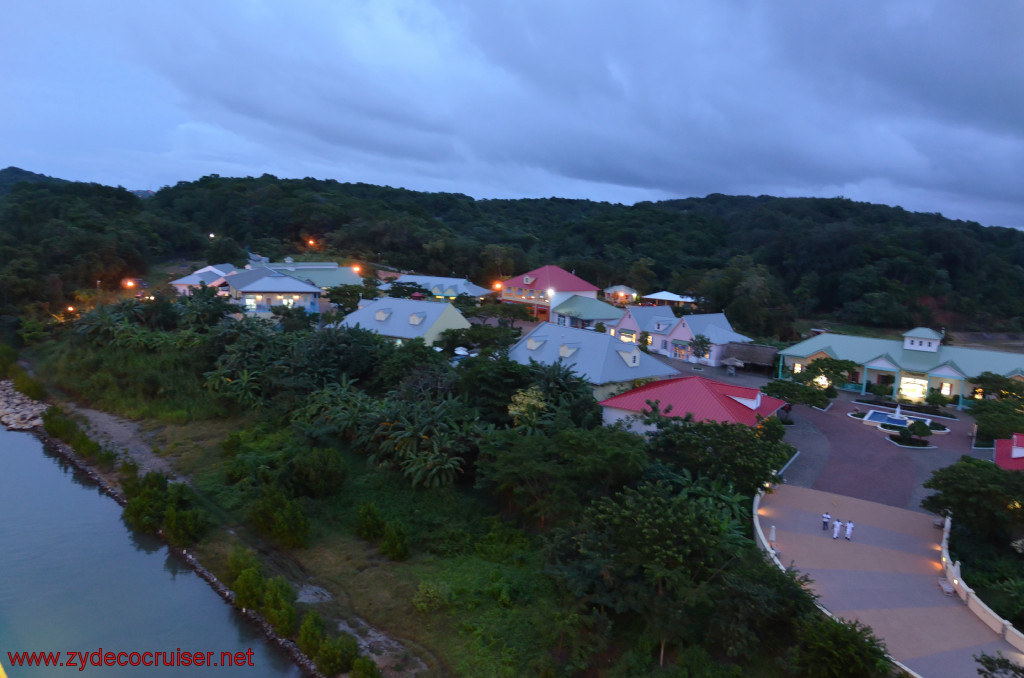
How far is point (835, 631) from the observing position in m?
8.61

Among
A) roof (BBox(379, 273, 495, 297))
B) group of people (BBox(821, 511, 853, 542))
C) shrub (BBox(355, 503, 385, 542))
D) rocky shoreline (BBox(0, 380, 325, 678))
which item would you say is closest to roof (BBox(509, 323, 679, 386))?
shrub (BBox(355, 503, 385, 542))

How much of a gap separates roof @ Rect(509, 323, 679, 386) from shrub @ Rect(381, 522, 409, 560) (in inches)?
337

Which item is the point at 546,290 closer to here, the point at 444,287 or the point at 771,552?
the point at 444,287

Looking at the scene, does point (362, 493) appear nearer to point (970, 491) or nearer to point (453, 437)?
point (453, 437)

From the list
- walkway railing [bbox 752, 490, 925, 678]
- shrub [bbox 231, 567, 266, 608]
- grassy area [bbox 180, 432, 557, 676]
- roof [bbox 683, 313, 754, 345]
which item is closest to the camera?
walkway railing [bbox 752, 490, 925, 678]

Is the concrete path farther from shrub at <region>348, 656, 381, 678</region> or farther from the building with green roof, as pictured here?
the building with green roof

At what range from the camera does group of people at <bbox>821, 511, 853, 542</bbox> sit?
13.2m

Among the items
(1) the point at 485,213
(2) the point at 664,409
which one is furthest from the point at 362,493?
(1) the point at 485,213

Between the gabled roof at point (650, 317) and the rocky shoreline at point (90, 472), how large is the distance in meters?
28.2

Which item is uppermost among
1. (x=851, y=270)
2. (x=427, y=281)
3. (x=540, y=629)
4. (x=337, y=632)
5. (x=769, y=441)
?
(x=851, y=270)

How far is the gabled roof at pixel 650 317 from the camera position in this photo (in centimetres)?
3628

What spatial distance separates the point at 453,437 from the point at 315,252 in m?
52.4

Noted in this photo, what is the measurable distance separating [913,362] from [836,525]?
19139 millimetres

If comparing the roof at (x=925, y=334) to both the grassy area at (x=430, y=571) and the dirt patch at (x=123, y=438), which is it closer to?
the grassy area at (x=430, y=571)
